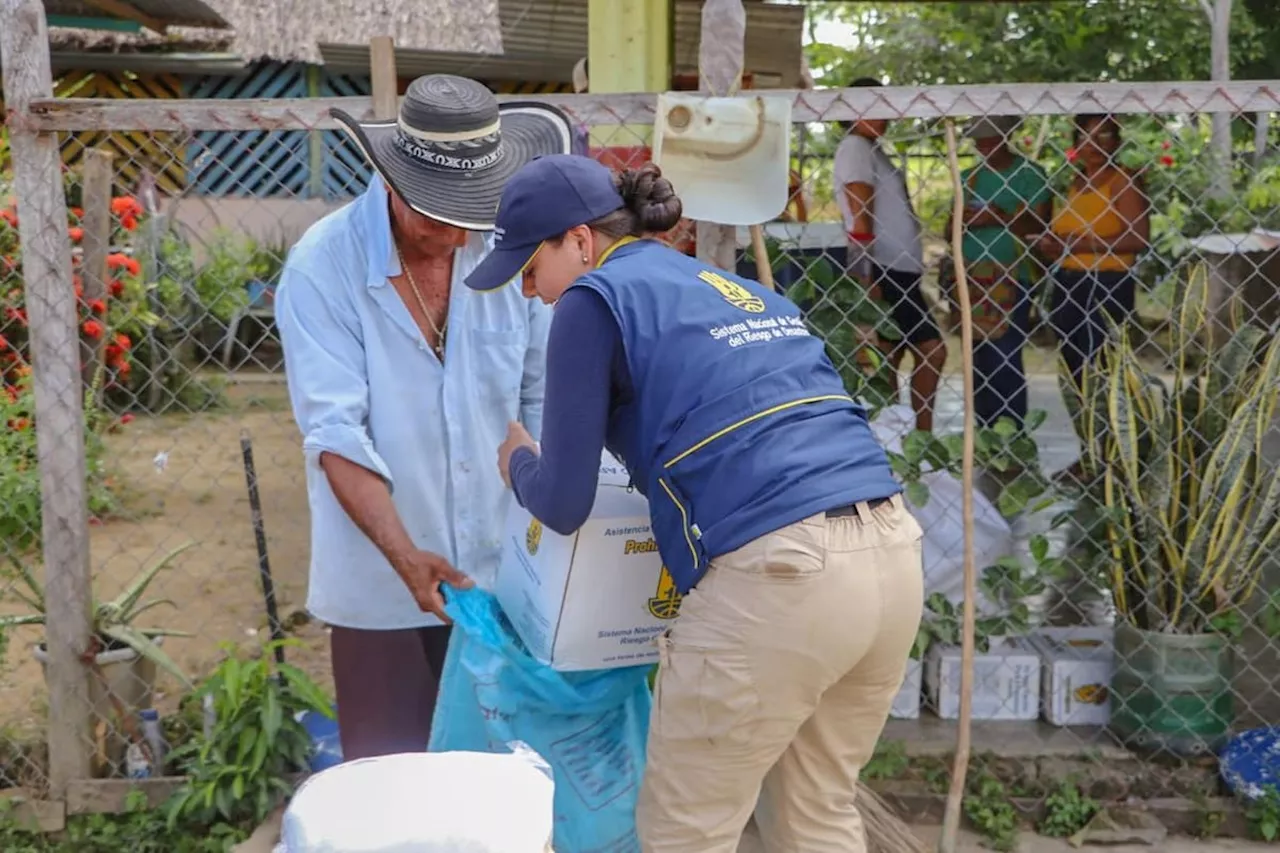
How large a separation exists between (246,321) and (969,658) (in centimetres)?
871

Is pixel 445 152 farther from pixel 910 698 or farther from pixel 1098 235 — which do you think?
pixel 1098 235

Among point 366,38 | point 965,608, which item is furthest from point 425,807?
point 366,38

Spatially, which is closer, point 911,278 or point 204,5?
point 911,278

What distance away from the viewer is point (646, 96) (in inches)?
122

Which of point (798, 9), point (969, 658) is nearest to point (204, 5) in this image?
point (798, 9)

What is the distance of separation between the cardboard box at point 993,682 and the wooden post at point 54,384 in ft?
7.67

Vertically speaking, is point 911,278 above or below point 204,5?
below

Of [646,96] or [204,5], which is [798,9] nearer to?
[204,5]

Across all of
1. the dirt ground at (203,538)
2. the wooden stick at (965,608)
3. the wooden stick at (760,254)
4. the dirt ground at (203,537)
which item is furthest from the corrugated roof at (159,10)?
the wooden stick at (965,608)

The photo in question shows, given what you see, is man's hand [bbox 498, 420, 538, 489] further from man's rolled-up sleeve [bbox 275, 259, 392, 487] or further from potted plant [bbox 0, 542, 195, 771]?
potted plant [bbox 0, 542, 195, 771]

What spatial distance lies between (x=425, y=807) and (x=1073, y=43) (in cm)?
1154

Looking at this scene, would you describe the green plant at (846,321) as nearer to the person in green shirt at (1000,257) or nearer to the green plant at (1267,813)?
the green plant at (1267,813)

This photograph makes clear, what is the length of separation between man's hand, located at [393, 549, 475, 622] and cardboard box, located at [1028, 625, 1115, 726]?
2.05 m

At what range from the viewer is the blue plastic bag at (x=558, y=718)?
98.4 inches
